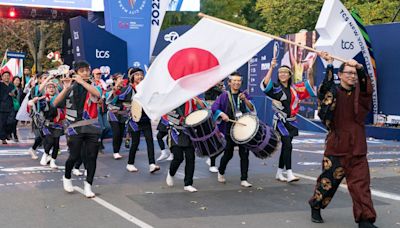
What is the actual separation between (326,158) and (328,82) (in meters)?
0.83

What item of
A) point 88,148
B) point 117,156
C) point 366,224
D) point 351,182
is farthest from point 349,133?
point 117,156

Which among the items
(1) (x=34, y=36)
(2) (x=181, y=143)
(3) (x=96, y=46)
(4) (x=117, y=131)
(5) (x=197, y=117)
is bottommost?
(4) (x=117, y=131)

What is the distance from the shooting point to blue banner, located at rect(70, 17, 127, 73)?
47.0ft

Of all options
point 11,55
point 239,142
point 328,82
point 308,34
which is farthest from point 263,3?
point 328,82

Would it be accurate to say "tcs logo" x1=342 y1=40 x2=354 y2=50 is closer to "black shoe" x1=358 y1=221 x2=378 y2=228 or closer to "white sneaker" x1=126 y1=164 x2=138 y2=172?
"white sneaker" x1=126 y1=164 x2=138 y2=172

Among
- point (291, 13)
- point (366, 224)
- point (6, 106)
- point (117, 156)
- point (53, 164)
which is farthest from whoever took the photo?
point (291, 13)

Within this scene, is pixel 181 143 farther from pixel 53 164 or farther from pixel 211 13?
pixel 211 13

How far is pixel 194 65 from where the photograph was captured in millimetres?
7000

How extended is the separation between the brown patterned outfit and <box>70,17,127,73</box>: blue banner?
9.50 metres

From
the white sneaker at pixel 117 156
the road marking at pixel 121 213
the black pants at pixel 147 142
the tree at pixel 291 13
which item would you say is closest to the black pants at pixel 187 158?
the road marking at pixel 121 213

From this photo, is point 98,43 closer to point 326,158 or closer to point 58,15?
point 58,15

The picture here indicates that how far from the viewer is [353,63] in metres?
5.69

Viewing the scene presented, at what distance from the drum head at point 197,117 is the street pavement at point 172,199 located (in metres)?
0.98

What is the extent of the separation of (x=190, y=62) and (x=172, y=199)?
182 centimetres
